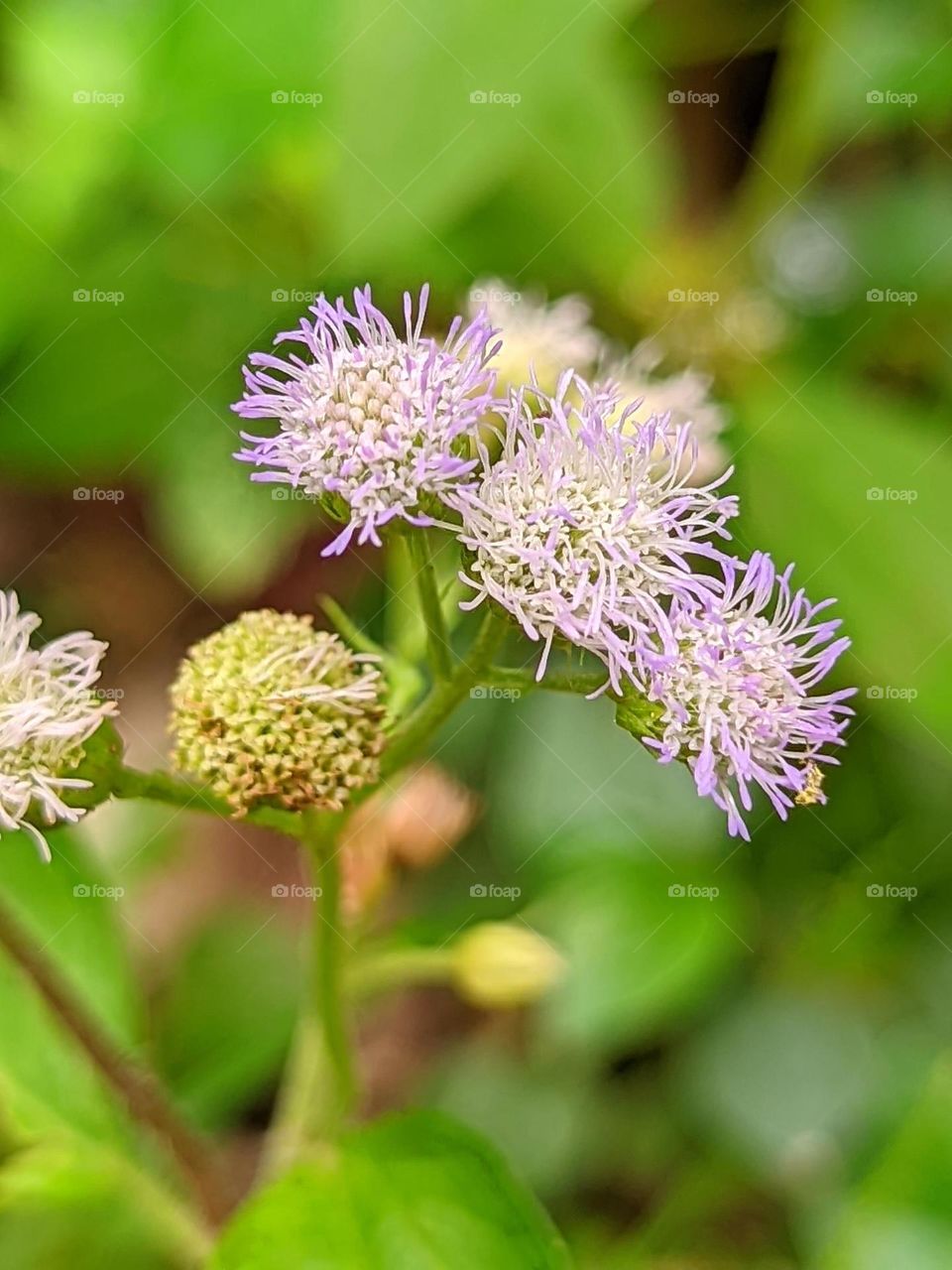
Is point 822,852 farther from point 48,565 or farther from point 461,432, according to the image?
point 48,565

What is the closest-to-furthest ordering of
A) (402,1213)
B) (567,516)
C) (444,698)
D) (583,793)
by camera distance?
1. (567,516)
2. (444,698)
3. (402,1213)
4. (583,793)

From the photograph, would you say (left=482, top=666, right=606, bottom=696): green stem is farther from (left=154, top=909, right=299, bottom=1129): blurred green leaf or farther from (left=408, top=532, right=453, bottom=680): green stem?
(left=154, top=909, right=299, bottom=1129): blurred green leaf

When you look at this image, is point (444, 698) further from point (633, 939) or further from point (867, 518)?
point (867, 518)

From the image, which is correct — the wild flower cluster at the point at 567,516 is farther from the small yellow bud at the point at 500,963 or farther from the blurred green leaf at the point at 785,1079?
the blurred green leaf at the point at 785,1079

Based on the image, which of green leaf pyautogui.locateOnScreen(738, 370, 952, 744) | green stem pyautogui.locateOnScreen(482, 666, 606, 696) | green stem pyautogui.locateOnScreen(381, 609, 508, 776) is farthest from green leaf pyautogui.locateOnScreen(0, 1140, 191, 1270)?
green leaf pyautogui.locateOnScreen(738, 370, 952, 744)

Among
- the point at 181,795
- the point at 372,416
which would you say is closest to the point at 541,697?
the point at 181,795
